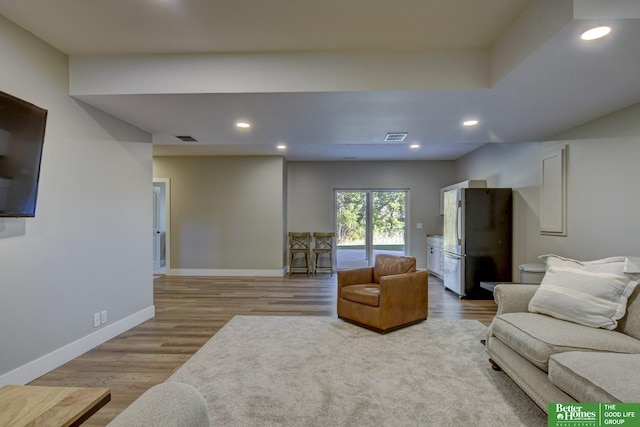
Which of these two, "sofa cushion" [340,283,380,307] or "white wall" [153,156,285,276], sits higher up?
"white wall" [153,156,285,276]

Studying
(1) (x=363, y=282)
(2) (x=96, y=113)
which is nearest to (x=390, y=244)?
(1) (x=363, y=282)

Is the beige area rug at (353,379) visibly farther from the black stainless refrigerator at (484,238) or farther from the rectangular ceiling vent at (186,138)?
the rectangular ceiling vent at (186,138)

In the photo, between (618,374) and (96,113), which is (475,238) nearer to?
(618,374)

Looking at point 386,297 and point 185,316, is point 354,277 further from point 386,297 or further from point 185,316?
point 185,316

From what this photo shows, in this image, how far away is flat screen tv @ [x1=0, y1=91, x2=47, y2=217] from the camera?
196 cm

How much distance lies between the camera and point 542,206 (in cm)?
393

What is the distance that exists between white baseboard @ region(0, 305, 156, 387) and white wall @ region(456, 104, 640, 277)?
522 cm

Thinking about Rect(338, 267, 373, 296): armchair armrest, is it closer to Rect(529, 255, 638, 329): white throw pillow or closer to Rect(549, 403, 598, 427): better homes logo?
Rect(529, 255, 638, 329): white throw pillow

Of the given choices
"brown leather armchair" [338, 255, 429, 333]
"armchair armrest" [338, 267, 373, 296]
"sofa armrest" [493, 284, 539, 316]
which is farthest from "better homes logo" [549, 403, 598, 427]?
"armchair armrest" [338, 267, 373, 296]

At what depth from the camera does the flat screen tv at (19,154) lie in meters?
1.96

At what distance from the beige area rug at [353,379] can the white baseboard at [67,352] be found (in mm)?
1077

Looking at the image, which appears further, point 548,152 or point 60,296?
point 548,152

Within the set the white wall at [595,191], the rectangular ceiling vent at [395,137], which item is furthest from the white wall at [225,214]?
the white wall at [595,191]

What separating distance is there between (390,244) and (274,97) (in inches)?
204
